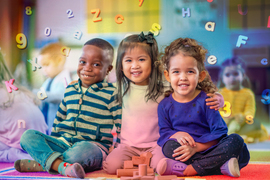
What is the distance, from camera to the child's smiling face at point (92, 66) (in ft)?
4.91

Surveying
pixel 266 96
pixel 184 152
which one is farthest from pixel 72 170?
pixel 266 96

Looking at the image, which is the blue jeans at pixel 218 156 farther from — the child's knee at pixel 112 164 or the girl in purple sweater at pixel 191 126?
the child's knee at pixel 112 164

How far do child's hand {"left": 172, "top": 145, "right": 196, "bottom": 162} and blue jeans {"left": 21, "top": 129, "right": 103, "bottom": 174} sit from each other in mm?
367

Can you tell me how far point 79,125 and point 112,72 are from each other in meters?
0.35

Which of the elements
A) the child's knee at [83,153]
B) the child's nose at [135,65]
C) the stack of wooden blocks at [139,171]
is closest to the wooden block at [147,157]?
the stack of wooden blocks at [139,171]

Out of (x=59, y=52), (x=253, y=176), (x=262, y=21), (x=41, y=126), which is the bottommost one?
(x=253, y=176)

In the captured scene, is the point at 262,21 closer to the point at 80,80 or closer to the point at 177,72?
the point at 177,72

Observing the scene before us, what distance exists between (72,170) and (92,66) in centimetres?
57

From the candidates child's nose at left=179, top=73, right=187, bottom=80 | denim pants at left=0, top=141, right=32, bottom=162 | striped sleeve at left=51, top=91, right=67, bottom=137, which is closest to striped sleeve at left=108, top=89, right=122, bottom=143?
striped sleeve at left=51, top=91, right=67, bottom=137

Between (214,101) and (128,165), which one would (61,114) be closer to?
(128,165)

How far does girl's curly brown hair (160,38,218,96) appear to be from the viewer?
1345 mm

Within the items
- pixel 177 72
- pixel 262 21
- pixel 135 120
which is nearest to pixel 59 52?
pixel 135 120

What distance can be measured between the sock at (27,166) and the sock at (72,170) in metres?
0.18

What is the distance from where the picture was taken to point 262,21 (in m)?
1.47
